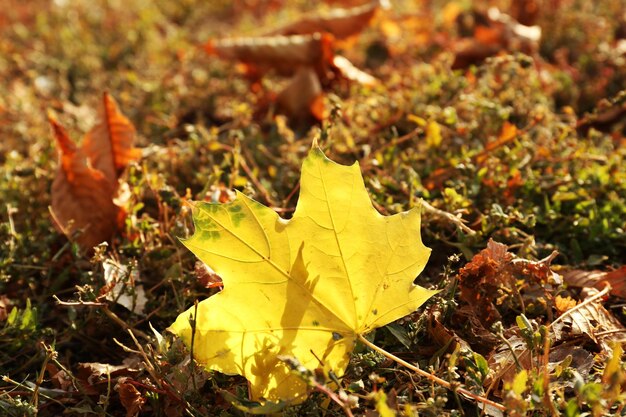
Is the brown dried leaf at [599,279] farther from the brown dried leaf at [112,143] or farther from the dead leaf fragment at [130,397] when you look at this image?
the brown dried leaf at [112,143]

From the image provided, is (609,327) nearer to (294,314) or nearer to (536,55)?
(294,314)

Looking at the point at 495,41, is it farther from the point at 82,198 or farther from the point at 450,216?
the point at 82,198


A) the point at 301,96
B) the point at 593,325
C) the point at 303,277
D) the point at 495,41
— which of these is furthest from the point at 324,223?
the point at 495,41

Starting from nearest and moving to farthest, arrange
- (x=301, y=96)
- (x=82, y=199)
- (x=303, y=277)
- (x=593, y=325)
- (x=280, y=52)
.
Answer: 1. (x=303, y=277)
2. (x=593, y=325)
3. (x=82, y=199)
4. (x=301, y=96)
5. (x=280, y=52)

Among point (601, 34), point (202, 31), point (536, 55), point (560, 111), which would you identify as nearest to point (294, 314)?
point (560, 111)

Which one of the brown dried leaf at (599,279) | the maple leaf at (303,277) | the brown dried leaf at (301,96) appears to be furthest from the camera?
the brown dried leaf at (301,96)

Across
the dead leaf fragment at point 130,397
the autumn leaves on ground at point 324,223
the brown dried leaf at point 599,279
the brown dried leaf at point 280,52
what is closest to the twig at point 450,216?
the autumn leaves on ground at point 324,223

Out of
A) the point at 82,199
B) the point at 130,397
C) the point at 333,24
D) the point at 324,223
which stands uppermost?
the point at 324,223
